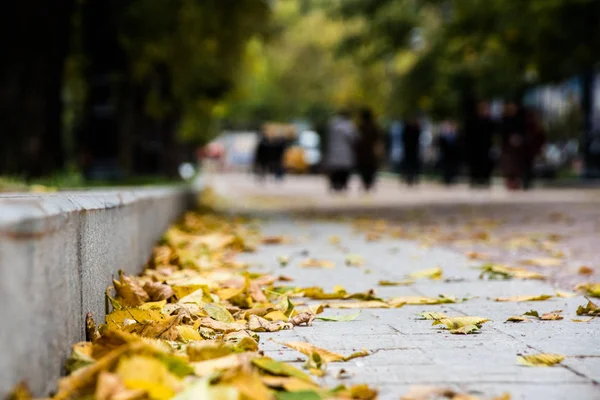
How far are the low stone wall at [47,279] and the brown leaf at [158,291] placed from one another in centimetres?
42

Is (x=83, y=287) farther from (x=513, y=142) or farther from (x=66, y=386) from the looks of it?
(x=513, y=142)

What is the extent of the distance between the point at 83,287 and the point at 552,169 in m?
29.8

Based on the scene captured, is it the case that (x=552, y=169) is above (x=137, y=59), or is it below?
below

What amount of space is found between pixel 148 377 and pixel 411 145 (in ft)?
90.9

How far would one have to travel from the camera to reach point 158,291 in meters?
5.08

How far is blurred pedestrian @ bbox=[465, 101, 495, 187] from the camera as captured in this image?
25.9m

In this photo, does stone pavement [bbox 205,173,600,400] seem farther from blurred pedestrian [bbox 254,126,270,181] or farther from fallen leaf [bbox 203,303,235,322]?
blurred pedestrian [bbox 254,126,270,181]

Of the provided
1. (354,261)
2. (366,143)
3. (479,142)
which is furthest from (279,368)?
(479,142)

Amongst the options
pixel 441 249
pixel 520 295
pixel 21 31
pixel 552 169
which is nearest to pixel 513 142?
pixel 552 169

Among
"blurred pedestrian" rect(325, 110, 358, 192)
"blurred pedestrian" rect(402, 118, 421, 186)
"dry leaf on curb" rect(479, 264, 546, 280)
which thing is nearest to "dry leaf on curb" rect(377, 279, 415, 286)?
"dry leaf on curb" rect(479, 264, 546, 280)

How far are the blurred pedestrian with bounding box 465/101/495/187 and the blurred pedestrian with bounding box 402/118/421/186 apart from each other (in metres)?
3.43

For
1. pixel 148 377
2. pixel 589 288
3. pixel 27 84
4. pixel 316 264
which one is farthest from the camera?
pixel 27 84

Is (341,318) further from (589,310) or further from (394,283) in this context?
(394,283)

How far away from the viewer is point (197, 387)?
107 inches
